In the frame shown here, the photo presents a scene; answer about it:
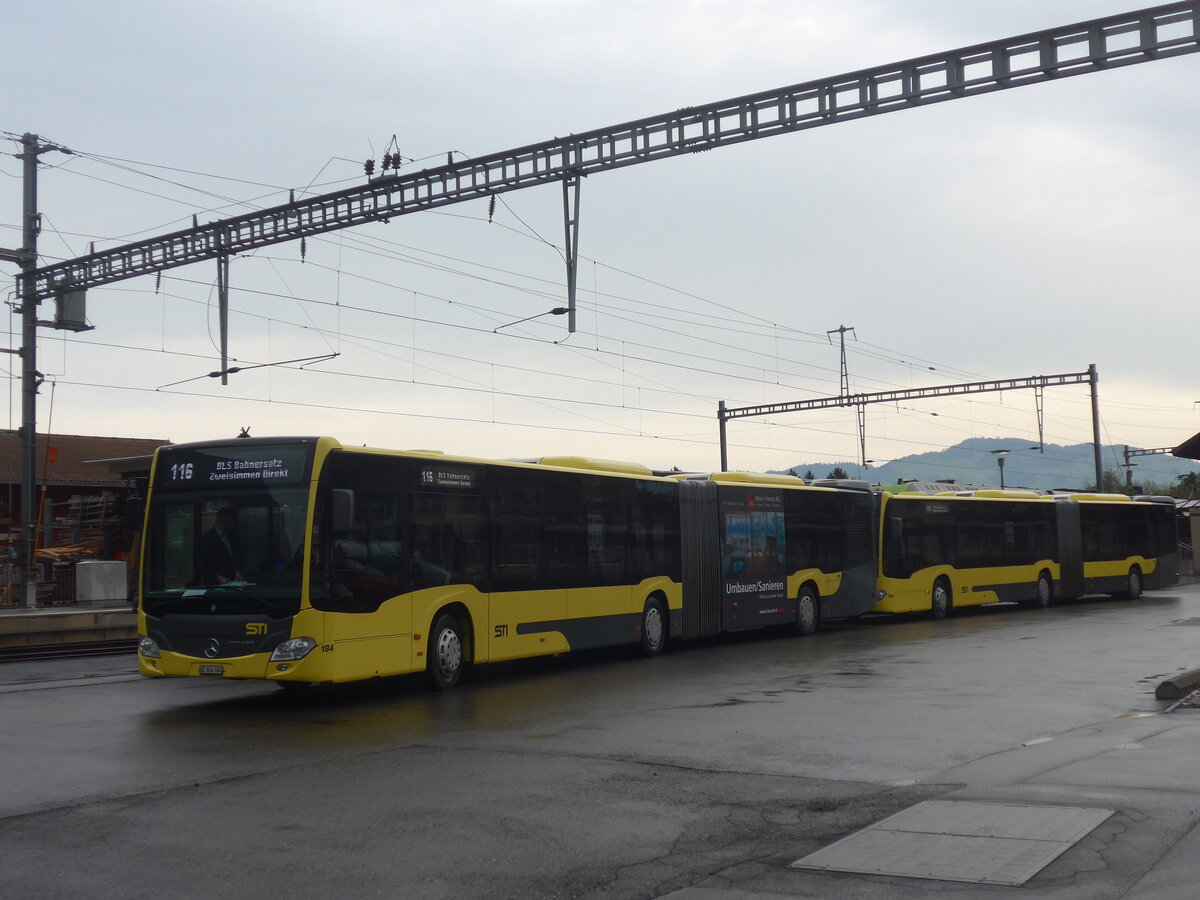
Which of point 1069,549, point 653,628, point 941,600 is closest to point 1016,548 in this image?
point 1069,549

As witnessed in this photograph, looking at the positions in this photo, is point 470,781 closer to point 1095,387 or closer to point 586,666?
point 586,666

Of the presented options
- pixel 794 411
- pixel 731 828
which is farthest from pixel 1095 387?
pixel 731 828

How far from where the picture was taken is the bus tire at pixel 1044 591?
34.9 metres

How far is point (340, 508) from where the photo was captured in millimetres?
13344

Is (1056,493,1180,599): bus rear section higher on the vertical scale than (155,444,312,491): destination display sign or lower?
lower

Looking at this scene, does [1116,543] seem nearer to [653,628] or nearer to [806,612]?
[806,612]

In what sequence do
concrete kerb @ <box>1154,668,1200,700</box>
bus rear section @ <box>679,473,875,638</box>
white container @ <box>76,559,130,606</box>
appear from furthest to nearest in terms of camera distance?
white container @ <box>76,559,130,606</box>, bus rear section @ <box>679,473,875,638</box>, concrete kerb @ <box>1154,668,1200,700</box>

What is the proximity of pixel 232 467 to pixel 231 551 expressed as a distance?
95cm

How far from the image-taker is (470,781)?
8.77m

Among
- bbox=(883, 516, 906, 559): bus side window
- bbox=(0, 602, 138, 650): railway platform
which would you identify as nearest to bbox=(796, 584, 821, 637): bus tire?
bbox=(883, 516, 906, 559): bus side window

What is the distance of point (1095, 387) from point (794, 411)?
11.9m

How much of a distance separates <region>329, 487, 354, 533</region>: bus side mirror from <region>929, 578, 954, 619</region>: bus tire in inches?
791

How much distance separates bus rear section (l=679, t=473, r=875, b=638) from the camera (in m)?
21.9

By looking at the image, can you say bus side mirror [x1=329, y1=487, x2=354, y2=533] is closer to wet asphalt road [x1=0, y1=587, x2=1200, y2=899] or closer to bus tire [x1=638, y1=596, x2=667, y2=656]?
wet asphalt road [x1=0, y1=587, x2=1200, y2=899]
